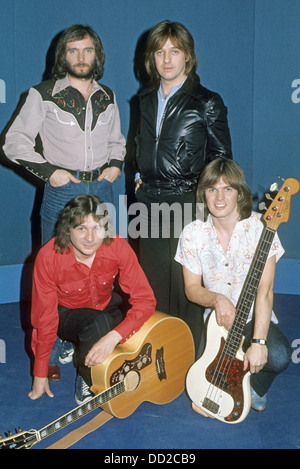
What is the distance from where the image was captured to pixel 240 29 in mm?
3736

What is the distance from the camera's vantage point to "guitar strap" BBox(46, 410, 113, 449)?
2084 mm

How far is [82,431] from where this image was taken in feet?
7.09

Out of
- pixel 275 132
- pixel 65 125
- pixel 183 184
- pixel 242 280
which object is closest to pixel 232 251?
pixel 242 280

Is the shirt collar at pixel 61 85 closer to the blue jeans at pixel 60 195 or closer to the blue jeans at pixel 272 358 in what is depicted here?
the blue jeans at pixel 60 195

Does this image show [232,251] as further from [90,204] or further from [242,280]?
[90,204]

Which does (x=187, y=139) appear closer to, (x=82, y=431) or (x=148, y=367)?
(x=148, y=367)

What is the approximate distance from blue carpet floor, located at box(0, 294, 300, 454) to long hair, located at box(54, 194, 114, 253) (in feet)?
2.31

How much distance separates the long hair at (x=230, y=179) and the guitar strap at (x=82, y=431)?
40.1 inches

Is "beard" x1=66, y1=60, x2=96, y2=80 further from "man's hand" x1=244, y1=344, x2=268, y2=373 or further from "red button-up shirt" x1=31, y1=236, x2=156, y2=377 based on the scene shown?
"man's hand" x1=244, y1=344, x2=268, y2=373

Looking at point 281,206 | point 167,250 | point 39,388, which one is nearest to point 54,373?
point 39,388

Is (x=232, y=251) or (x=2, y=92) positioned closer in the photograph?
(x=232, y=251)

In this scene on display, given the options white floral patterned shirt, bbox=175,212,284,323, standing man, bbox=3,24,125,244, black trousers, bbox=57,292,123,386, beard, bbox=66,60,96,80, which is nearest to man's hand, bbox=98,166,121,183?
standing man, bbox=3,24,125,244

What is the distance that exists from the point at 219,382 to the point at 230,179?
0.83 metres

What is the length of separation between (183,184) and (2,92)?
1.64 m
